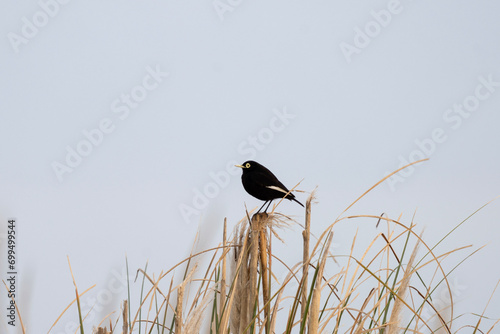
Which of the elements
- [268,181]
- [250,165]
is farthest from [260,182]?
[250,165]

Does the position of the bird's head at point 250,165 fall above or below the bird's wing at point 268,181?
above

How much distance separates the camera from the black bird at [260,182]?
3.08 metres

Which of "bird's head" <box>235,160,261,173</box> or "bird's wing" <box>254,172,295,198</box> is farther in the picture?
"bird's head" <box>235,160,261,173</box>

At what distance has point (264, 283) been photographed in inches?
74.9

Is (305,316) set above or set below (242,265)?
below

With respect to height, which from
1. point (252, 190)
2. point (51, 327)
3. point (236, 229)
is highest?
point (252, 190)

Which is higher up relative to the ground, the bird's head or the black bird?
the bird's head

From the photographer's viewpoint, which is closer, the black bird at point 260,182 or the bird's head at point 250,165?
the black bird at point 260,182

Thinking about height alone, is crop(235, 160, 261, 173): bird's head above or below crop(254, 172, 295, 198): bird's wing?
above

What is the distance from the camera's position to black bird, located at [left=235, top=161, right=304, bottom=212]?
3.08 meters

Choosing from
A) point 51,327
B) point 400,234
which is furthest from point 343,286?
point 51,327

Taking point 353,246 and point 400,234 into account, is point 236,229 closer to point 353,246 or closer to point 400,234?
point 353,246

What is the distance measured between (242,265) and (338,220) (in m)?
0.37

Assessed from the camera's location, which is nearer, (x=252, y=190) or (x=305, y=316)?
(x=305, y=316)
